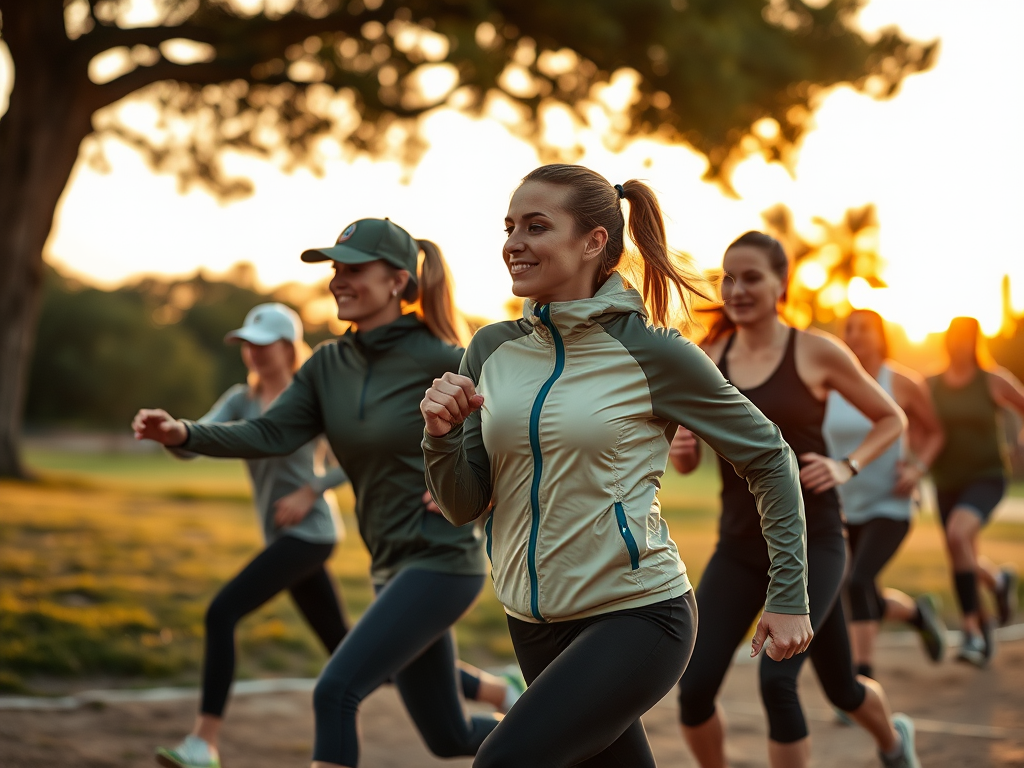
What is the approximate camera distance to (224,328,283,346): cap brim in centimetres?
543

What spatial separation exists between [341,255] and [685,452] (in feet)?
5.03

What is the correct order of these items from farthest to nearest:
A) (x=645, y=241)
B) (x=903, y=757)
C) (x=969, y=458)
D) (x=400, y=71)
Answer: (x=400, y=71) → (x=969, y=458) → (x=903, y=757) → (x=645, y=241)

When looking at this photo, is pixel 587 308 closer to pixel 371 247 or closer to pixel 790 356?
pixel 371 247

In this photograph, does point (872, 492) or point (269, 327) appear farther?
point (872, 492)

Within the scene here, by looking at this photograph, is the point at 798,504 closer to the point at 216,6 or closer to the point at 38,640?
the point at 38,640

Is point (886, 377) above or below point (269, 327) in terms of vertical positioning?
below

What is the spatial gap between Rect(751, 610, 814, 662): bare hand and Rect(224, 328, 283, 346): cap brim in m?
3.38

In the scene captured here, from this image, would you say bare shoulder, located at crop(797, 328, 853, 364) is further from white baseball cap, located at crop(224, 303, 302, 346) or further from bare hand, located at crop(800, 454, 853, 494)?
white baseball cap, located at crop(224, 303, 302, 346)

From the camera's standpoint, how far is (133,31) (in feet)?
47.0

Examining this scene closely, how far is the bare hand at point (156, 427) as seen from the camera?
3.63 m

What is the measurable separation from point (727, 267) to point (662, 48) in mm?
9404

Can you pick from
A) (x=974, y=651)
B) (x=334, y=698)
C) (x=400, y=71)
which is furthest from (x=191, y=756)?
(x=400, y=71)

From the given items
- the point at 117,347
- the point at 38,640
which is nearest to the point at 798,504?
the point at 38,640

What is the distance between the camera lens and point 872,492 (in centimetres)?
659
